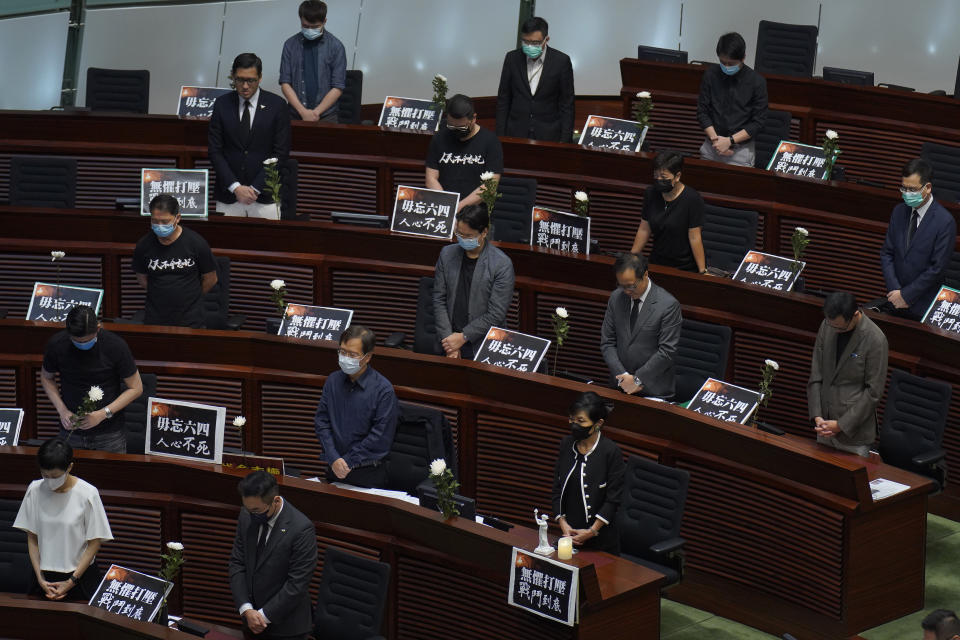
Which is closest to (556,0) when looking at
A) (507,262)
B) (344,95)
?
(344,95)

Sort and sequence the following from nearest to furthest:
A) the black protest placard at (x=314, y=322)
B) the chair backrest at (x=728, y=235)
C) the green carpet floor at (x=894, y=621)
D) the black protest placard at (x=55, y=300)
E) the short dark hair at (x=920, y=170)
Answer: the green carpet floor at (x=894, y=621)
the short dark hair at (x=920, y=170)
the black protest placard at (x=314, y=322)
the black protest placard at (x=55, y=300)
the chair backrest at (x=728, y=235)

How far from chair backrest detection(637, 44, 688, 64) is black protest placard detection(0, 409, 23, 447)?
5001 mm

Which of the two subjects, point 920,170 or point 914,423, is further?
point 920,170

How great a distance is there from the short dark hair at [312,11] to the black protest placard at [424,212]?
144cm

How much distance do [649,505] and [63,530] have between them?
2.52m

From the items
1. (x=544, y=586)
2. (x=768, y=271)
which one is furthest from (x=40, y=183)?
(x=544, y=586)

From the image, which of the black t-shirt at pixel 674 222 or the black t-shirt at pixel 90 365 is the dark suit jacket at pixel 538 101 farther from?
the black t-shirt at pixel 90 365

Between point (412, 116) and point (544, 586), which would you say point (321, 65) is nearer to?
point (412, 116)

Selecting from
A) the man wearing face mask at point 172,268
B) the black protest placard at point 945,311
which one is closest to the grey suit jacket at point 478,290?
the man wearing face mask at point 172,268

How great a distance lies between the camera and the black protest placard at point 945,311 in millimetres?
6969

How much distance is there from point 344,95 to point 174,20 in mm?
2070

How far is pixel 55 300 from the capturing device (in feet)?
25.0

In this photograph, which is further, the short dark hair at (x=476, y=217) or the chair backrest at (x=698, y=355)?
the chair backrest at (x=698, y=355)

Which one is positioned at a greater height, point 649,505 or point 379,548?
point 649,505
